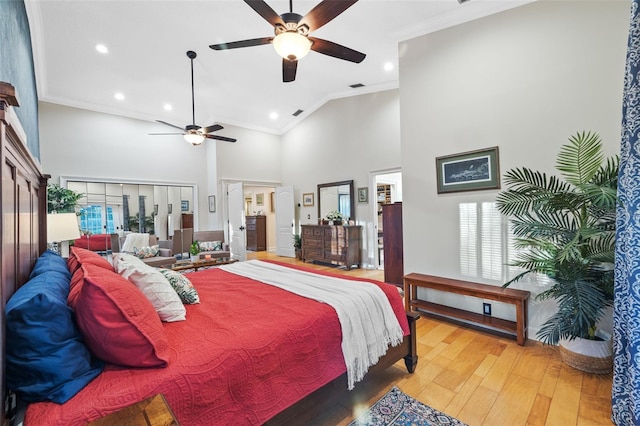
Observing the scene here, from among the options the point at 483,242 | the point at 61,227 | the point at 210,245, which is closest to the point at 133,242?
the point at 210,245

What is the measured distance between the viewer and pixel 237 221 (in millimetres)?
6730

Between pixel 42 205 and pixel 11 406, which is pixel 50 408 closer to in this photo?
pixel 11 406

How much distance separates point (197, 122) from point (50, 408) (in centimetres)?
696

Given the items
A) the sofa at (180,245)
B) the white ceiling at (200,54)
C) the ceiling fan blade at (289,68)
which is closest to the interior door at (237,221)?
the sofa at (180,245)

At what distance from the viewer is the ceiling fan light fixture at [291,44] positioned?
218 centimetres

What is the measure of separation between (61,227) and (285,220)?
17.3 feet

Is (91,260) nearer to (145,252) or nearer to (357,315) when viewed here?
(357,315)

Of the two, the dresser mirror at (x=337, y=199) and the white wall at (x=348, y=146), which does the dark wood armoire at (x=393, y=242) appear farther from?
the dresser mirror at (x=337, y=199)

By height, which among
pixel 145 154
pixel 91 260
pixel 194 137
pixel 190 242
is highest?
pixel 145 154

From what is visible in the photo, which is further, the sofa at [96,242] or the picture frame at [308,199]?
the picture frame at [308,199]

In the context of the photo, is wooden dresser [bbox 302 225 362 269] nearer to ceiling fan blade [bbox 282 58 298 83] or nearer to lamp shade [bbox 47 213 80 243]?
ceiling fan blade [bbox 282 58 298 83]

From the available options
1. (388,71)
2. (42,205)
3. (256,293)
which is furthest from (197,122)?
(256,293)

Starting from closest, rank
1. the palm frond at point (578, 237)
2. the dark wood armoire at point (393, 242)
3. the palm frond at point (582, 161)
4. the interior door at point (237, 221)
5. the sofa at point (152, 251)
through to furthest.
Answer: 1. the palm frond at point (578, 237)
2. the palm frond at point (582, 161)
3. the dark wood armoire at point (393, 242)
4. the sofa at point (152, 251)
5. the interior door at point (237, 221)

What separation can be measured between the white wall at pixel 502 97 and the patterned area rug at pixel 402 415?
1636mm
